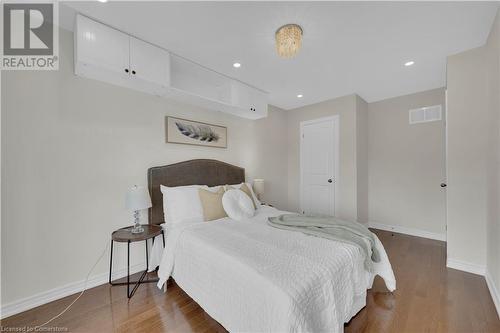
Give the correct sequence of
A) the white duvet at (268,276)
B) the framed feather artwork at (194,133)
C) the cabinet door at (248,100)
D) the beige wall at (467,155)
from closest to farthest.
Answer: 1. the white duvet at (268,276)
2. the beige wall at (467,155)
3. the framed feather artwork at (194,133)
4. the cabinet door at (248,100)

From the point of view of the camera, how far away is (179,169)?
8.80 feet

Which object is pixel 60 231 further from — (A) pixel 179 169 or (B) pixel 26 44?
(B) pixel 26 44

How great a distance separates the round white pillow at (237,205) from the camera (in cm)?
237

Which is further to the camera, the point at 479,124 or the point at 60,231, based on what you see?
the point at 479,124

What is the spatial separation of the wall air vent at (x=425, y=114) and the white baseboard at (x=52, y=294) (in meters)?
4.78

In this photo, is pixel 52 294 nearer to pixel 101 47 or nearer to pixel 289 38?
pixel 101 47

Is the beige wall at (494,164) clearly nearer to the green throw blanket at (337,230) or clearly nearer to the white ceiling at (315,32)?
the white ceiling at (315,32)

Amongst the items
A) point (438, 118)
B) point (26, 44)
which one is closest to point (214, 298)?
point (26, 44)

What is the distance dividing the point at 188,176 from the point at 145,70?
4.29 feet

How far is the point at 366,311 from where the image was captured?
1747 millimetres

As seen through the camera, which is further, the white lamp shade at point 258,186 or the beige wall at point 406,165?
the white lamp shade at point 258,186

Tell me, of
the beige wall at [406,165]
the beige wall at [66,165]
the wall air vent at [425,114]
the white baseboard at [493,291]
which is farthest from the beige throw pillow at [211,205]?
the wall air vent at [425,114]

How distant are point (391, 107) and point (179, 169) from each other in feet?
12.7

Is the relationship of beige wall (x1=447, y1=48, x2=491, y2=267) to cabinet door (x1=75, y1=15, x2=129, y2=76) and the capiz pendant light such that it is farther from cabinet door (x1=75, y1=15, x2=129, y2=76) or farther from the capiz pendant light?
cabinet door (x1=75, y1=15, x2=129, y2=76)
